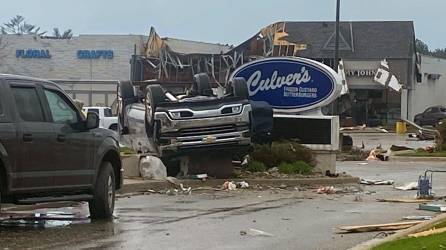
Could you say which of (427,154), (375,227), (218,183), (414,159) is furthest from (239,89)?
(427,154)

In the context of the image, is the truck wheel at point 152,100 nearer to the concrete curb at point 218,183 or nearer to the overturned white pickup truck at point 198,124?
the overturned white pickup truck at point 198,124

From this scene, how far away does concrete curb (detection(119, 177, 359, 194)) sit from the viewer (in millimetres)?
18047

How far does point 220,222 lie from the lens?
41.4ft

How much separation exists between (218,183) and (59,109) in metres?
8.08

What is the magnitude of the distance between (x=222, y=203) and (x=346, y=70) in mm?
47898

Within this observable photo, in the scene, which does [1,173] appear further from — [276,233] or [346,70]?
[346,70]

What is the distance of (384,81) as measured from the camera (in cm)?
6141

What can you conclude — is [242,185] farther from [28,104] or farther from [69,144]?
[28,104]

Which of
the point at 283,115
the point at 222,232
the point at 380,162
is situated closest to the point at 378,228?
the point at 222,232

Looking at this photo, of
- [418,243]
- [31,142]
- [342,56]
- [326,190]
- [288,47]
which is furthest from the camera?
[342,56]

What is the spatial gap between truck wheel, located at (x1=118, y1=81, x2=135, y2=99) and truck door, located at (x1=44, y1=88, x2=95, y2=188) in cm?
1000

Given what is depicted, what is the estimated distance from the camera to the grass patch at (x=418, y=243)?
29.7 feet

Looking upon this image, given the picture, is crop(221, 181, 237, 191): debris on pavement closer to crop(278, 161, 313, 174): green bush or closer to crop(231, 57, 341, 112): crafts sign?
crop(278, 161, 313, 174): green bush

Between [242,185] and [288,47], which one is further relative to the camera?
[288,47]
